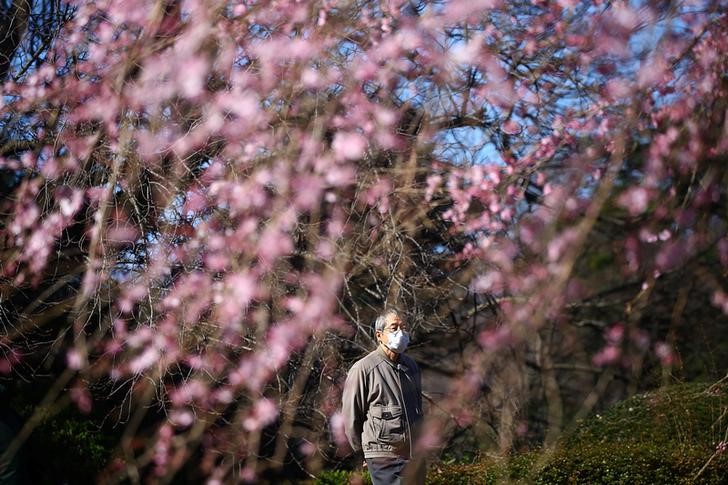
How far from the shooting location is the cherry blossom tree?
504cm

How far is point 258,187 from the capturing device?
5.12 meters

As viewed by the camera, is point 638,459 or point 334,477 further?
point 334,477

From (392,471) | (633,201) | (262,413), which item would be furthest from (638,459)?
(633,201)

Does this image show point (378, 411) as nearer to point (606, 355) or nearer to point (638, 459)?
point (638, 459)

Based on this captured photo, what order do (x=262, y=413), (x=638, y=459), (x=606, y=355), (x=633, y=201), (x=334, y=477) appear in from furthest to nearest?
(x=606, y=355), (x=633, y=201), (x=334, y=477), (x=262, y=413), (x=638, y=459)

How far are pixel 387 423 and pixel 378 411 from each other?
6 cm

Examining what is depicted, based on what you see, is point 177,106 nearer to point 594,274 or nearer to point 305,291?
point 305,291

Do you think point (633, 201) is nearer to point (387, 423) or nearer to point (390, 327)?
point (390, 327)

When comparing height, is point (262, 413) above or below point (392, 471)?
below

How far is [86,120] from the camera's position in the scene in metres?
5.12

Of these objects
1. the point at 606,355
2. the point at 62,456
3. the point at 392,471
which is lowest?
the point at 606,355

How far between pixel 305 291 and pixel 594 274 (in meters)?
5.93

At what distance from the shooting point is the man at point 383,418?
12.3 ft

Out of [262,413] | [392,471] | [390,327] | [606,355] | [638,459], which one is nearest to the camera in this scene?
[392,471]
